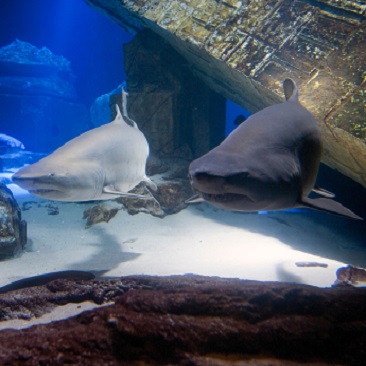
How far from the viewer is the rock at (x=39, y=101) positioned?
1165 inches

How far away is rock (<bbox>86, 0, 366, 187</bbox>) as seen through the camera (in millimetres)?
4395

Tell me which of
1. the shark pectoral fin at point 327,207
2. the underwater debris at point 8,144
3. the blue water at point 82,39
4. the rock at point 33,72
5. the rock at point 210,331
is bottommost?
the underwater debris at point 8,144

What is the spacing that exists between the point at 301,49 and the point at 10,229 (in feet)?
18.7

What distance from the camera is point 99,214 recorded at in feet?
23.0

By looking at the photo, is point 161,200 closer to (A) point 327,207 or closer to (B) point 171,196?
(B) point 171,196

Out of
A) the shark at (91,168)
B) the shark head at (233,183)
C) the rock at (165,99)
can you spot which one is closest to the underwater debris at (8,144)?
the rock at (165,99)

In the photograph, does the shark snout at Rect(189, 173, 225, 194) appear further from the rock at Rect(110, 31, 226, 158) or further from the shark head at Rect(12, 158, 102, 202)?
the rock at Rect(110, 31, 226, 158)

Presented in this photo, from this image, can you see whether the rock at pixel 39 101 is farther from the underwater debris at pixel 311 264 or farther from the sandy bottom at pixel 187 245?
the underwater debris at pixel 311 264

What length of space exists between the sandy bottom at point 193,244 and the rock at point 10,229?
163 mm

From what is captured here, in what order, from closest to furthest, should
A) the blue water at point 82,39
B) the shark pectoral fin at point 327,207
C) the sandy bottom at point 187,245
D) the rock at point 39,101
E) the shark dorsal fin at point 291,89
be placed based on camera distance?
the shark pectoral fin at point 327,207 → the shark dorsal fin at point 291,89 → the sandy bottom at point 187,245 → the blue water at point 82,39 → the rock at point 39,101

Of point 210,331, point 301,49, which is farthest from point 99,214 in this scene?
point 210,331

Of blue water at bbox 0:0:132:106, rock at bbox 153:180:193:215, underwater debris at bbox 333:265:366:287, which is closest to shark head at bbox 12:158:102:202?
underwater debris at bbox 333:265:366:287

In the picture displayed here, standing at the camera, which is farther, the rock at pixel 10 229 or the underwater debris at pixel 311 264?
the rock at pixel 10 229

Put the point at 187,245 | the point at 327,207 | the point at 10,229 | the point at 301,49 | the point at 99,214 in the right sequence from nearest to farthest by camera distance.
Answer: the point at 327,207 < the point at 10,229 < the point at 301,49 < the point at 187,245 < the point at 99,214
